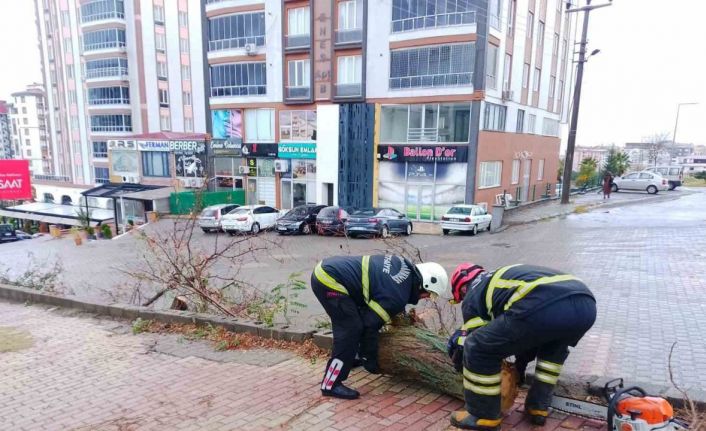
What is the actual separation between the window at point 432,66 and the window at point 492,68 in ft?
3.73

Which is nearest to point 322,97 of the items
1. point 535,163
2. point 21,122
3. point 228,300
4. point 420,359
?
point 535,163

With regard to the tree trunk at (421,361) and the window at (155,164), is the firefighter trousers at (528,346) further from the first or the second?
the window at (155,164)

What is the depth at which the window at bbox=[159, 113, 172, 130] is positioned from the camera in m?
44.7

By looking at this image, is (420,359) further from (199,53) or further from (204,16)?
(199,53)

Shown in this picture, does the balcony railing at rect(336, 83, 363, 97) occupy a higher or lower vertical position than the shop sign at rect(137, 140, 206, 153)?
higher

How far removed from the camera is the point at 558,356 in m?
3.35

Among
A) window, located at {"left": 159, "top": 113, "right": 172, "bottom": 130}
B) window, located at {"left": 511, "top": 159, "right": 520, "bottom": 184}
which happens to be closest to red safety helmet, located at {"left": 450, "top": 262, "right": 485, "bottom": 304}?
window, located at {"left": 511, "top": 159, "right": 520, "bottom": 184}

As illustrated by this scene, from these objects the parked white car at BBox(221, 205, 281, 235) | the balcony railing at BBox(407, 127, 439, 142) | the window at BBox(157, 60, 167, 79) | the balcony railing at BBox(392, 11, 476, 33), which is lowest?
the parked white car at BBox(221, 205, 281, 235)

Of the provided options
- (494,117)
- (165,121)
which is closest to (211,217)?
(494,117)

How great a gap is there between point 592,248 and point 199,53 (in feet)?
136

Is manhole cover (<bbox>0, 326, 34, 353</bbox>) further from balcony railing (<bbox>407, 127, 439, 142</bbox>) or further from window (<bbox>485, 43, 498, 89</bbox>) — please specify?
window (<bbox>485, 43, 498, 89</bbox>)

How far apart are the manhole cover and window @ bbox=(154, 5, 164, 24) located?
4405 cm

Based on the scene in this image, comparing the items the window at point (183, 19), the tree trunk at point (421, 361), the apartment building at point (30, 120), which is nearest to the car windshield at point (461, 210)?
the tree trunk at point (421, 361)

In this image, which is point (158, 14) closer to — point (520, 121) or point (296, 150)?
point (296, 150)
